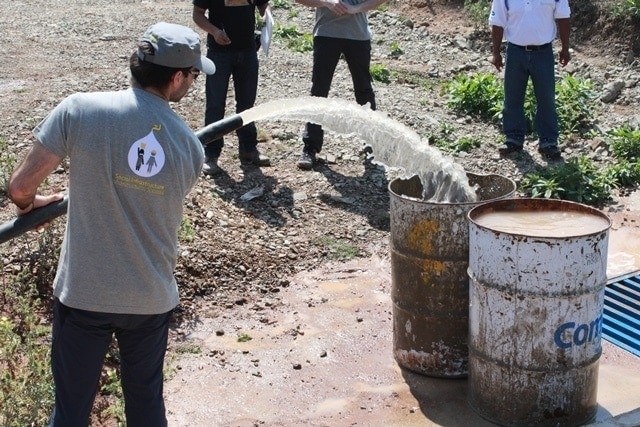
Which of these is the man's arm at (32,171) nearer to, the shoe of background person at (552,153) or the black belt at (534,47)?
the black belt at (534,47)

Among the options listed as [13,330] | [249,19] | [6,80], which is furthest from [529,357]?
[6,80]

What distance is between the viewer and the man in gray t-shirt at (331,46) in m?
7.98

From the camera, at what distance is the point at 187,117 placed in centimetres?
895

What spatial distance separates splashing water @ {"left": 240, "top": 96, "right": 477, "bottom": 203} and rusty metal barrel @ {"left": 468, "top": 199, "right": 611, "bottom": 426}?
17.9 inches

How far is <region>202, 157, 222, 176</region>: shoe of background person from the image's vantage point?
7.70 metres

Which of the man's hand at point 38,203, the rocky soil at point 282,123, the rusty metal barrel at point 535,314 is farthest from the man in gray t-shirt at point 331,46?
the man's hand at point 38,203

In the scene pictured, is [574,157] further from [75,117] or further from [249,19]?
[75,117]

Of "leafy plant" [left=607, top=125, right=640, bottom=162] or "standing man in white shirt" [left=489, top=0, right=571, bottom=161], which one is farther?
"leafy plant" [left=607, top=125, right=640, bottom=162]

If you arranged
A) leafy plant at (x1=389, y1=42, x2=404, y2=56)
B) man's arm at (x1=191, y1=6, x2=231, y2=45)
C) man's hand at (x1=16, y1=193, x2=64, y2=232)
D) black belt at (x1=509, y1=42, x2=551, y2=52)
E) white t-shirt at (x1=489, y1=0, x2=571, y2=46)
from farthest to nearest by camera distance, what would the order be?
leafy plant at (x1=389, y1=42, x2=404, y2=56)
black belt at (x1=509, y1=42, x2=551, y2=52)
white t-shirt at (x1=489, y1=0, x2=571, y2=46)
man's arm at (x1=191, y1=6, x2=231, y2=45)
man's hand at (x1=16, y1=193, x2=64, y2=232)

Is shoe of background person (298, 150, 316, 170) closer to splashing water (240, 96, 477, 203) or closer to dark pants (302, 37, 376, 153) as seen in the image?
dark pants (302, 37, 376, 153)

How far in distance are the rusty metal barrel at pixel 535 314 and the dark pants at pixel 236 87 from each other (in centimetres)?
343

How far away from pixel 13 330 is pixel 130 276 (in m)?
1.92

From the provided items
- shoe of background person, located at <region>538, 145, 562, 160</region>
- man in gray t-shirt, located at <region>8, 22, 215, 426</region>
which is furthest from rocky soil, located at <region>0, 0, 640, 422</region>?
man in gray t-shirt, located at <region>8, 22, 215, 426</region>

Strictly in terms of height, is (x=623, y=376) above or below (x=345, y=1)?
below
